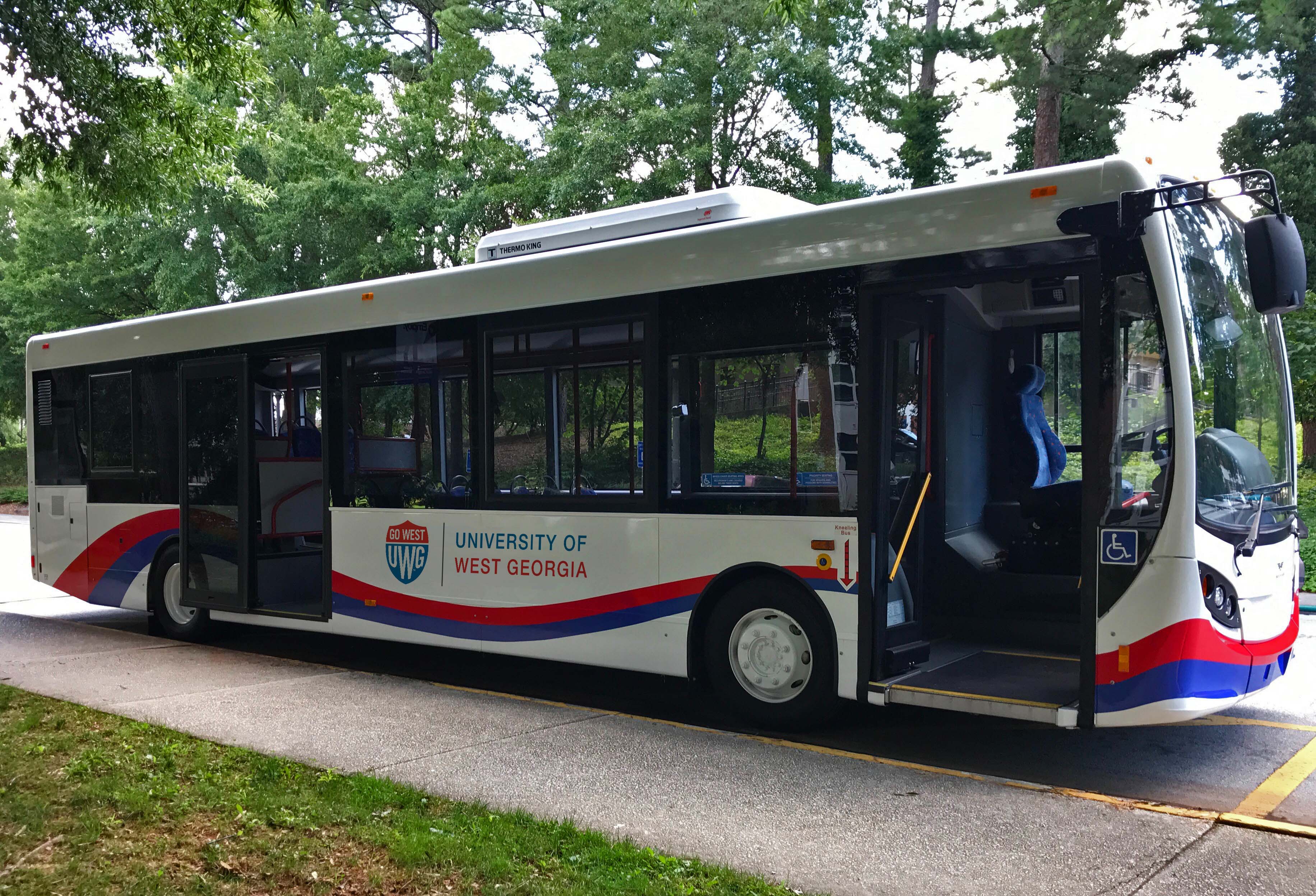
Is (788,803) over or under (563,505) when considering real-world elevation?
under

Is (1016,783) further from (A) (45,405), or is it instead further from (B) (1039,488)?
(A) (45,405)

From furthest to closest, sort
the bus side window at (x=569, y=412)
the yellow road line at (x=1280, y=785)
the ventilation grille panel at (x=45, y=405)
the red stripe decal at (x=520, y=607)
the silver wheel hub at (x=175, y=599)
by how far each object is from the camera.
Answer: the ventilation grille panel at (x=45, y=405)
the silver wheel hub at (x=175, y=599)
the bus side window at (x=569, y=412)
the red stripe decal at (x=520, y=607)
the yellow road line at (x=1280, y=785)

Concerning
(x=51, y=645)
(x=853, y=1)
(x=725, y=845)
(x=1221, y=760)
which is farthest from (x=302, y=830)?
(x=853, y=1)

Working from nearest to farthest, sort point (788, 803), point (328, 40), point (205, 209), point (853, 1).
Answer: point (788, 803) < point (853, 1) < point (205, 209) < point (328, 40)

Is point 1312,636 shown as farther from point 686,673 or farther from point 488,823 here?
point 488,823

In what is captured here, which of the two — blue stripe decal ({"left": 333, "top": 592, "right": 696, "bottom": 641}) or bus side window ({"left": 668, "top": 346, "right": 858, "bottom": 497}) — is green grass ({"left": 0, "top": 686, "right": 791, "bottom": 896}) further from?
bus side window ({"left": 668, "top": 346, "right": 858, "bottom": 497})

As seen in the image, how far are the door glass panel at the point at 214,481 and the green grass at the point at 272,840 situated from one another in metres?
4.00

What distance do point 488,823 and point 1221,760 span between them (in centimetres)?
392

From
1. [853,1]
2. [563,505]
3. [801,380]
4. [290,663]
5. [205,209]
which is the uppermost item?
[853,1]

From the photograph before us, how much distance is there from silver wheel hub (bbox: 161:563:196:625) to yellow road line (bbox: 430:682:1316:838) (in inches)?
183

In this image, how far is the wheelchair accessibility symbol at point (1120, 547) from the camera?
5.37m

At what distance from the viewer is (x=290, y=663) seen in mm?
9484

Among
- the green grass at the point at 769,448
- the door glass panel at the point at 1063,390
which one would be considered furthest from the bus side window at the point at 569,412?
the door glass panel at the point at 1063,390

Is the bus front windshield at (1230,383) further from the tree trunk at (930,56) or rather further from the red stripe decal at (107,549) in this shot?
the tree trunk at (930,56)
